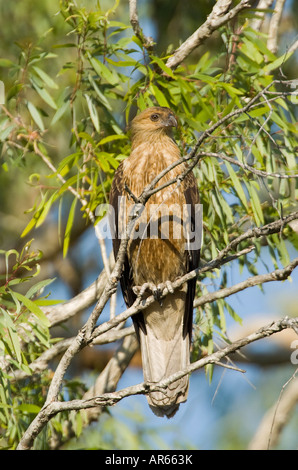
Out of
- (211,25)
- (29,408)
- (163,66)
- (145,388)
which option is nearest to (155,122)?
(163,66)

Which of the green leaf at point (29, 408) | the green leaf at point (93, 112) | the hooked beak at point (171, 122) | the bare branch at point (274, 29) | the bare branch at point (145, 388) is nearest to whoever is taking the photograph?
the bare branch at point (145, 388)

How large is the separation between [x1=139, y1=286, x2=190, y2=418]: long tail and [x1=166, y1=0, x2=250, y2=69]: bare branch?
1841 millimetres

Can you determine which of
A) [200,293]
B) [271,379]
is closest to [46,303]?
[200,293]

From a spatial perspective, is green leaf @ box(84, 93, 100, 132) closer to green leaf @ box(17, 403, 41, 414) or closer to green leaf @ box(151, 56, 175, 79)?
green leaf @ box(151, 56, 175, 79)

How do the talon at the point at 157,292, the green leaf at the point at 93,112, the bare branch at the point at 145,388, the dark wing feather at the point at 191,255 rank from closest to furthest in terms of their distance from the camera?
the bare branch at the point at 145,388, the talon at the point at 157,292, the dark wing feather at the point at 191,255, the green leaf at the point at 93,112

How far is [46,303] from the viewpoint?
4781 mm

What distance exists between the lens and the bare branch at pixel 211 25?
511cm

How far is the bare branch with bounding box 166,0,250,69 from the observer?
201 inches

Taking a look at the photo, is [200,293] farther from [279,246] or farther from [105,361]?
[105,361]

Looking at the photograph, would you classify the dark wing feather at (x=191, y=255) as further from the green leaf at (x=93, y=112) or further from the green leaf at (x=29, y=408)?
the green leaf at (x=29, y=408)

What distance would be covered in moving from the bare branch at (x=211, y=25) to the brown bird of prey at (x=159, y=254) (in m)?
0.61

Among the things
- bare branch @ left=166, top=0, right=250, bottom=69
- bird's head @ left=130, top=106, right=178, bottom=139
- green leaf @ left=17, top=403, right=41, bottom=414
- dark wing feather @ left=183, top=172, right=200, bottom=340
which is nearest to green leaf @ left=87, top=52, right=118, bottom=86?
bird's head @ left=130, top=106, right=178, bottom=139

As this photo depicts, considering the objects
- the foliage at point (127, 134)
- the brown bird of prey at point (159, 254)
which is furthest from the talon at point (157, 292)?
the foliage at point (127, 134)

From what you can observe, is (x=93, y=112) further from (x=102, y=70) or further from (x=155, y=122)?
(x=155, y=122)
